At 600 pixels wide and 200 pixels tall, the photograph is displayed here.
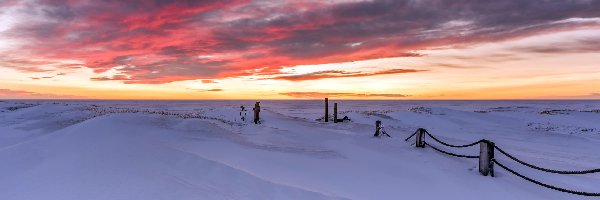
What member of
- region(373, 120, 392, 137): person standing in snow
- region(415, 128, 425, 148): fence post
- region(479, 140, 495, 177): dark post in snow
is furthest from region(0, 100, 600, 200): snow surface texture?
region(373, 120, 392, 137): person standing in snow

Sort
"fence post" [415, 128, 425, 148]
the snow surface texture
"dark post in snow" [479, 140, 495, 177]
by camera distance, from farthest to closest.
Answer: "fence post" [415, 128, 425, 148]
"dark post in snow" [479, 140, 495, 177]
the snow surface texture

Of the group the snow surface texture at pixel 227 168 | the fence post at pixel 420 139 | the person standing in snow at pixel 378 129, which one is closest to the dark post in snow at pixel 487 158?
the snow surface texture at pixel 227 168

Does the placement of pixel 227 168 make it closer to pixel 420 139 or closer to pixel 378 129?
pixel 420 139

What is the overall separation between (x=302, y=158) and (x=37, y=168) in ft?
19.6

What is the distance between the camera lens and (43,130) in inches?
633

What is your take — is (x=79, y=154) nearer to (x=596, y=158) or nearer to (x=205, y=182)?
(x=205, y=182)

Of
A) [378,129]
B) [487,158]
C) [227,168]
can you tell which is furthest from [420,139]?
[227,168]

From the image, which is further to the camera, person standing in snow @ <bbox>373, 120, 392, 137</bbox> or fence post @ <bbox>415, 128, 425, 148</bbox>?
person standing in snow @ <bbox>373, 120, 392, 137</bbox>

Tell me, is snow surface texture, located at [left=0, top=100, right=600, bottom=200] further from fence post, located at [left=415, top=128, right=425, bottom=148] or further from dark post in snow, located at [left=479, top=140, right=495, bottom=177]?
fence post, located at [left=415, top=128, right=425, bottom=148]

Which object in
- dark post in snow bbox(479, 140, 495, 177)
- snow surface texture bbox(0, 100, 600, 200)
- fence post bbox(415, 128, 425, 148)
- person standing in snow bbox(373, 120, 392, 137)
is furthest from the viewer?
person standing in snow bbox(373, 120, 392, 137)

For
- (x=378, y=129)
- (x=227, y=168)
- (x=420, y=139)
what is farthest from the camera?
(x=378, y=129)

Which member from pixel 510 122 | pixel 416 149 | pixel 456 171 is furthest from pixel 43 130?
pixel 510 122

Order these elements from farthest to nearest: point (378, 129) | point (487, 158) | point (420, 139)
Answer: point (378, 129) → point (420, 139) → point (487, 158)

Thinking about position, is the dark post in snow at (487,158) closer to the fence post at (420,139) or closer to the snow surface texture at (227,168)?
the snow surface texture at (227,168)
